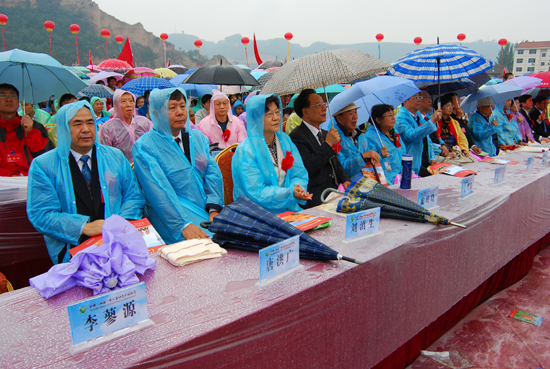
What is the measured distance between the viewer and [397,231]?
1.75 m

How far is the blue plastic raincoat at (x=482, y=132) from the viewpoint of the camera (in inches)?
197

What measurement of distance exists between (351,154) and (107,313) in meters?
2.43

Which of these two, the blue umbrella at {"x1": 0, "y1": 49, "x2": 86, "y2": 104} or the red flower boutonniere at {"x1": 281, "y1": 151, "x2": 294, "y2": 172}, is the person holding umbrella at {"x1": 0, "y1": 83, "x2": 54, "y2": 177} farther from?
the red flower boutonniere at {"x1": 281, "y1": 151, "x2": 294, "y2": 172}

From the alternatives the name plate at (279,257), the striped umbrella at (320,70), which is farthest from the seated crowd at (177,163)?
the name plate at (279,257)

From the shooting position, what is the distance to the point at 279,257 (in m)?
1.28

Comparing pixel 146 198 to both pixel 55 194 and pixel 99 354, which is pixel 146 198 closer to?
pixel 55 194

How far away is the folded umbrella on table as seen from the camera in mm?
1860

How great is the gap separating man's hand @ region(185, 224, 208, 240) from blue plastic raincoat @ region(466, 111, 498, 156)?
14.5 feet

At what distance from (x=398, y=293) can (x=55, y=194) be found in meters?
1.73

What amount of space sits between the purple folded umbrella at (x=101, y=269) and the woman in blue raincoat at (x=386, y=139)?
7.86 feet

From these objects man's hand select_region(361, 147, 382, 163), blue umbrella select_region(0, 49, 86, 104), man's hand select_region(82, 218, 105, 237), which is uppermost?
blue umbrella select_region(0, 49, 86, 104)

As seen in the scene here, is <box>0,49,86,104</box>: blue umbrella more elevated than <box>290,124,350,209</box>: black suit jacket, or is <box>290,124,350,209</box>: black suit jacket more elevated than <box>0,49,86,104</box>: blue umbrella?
<box>0,49,86,104</box>: blue umbrella

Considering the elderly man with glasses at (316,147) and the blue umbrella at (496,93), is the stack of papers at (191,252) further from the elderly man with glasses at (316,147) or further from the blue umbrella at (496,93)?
the blue umbrella at (496,93)

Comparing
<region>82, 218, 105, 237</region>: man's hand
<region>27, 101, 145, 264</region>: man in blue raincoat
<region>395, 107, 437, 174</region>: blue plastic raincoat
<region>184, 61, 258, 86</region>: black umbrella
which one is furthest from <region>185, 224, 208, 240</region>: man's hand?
<region>184, 61, 258, 86</region>: black umbrella
